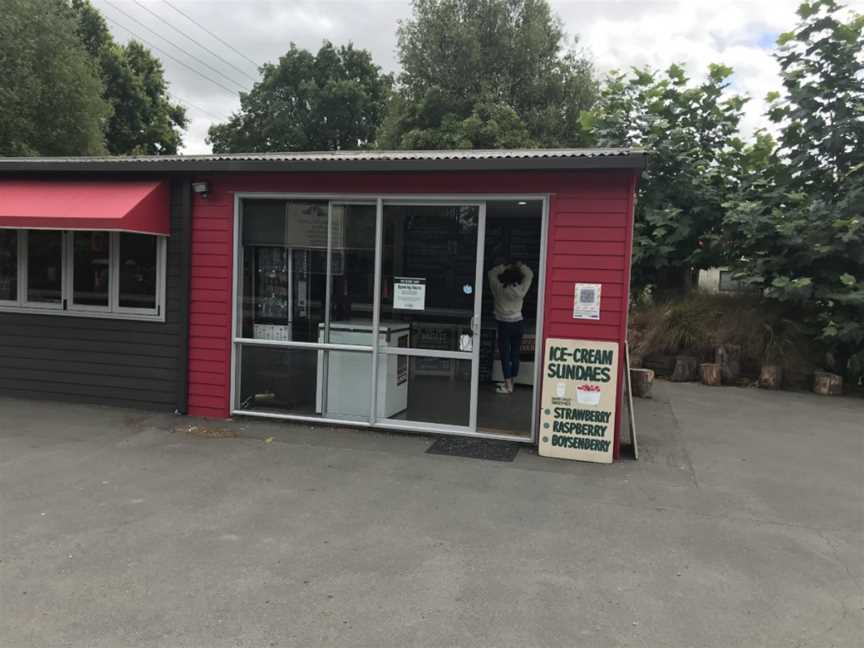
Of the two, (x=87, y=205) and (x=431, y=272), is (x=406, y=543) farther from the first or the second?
(x=87, y=205)

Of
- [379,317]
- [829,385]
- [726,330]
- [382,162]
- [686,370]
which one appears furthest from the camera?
[726,330]

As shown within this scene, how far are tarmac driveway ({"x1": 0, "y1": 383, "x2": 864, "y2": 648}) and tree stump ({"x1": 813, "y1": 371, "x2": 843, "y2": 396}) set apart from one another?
3430 millimetres

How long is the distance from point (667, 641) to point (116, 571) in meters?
2.85

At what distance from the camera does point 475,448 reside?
625 centimetres

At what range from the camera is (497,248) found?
31.5 feet

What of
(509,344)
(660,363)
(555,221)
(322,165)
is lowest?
(660,363)

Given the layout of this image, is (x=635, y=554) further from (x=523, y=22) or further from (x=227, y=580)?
(x=523, y=22)

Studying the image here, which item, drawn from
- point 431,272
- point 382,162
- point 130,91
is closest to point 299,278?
point 431,272

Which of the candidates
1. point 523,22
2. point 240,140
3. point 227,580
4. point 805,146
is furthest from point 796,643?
point 240,140

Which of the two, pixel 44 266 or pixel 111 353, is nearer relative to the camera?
pixel 111 353

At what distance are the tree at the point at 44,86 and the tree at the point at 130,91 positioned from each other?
6.44m

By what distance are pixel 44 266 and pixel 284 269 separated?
3000mm

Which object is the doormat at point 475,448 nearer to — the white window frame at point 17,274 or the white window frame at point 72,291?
the white window frame at point 72,291

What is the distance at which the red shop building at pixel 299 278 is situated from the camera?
605cm
